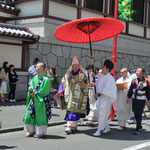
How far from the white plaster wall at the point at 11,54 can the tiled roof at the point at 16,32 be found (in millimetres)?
729

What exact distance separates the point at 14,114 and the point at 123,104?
3.52 meters

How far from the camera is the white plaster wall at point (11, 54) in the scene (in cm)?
1145

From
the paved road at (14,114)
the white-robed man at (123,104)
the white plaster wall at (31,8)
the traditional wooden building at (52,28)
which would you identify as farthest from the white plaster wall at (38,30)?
the white-robed man at (123,104)

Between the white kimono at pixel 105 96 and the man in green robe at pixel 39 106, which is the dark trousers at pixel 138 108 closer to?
the white kimono at pixel 105 96

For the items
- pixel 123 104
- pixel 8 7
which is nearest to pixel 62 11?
pixel 8 7

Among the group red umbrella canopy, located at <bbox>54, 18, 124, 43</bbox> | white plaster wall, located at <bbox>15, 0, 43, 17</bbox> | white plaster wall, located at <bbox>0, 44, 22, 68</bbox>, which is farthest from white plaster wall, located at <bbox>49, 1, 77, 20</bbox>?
red umbrella canopy, located at <bbox>54, 18, 124, 43</bbox>

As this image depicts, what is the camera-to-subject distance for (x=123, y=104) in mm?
7566

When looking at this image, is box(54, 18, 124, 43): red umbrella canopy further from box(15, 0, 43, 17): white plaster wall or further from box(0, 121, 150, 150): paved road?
box(15, 0, 43, 17): white plaster wall

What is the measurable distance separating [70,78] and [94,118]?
1.54m

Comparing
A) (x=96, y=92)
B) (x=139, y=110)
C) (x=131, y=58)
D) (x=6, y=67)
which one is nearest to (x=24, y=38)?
(x=6, y=67)

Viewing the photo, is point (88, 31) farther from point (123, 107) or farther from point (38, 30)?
point (38, 30)

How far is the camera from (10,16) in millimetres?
13500

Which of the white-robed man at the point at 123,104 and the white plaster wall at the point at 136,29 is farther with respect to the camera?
the white plaster wall at the point at 136,29

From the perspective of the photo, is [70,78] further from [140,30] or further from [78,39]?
[140,30]
